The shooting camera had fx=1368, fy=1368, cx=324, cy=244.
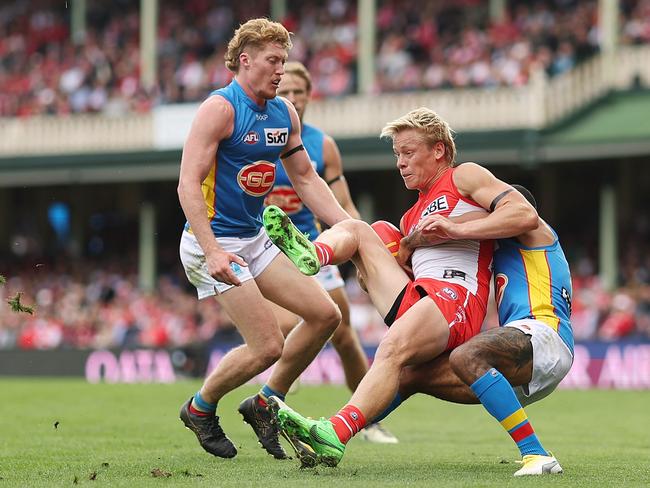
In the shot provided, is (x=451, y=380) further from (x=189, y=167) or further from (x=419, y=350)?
(x=189, y=167)

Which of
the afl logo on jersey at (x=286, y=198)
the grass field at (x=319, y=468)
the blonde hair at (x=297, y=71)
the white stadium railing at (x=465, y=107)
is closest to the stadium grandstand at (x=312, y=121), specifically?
the white stadium railing at (x=465, y=107)

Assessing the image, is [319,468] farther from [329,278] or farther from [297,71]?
[297,71]

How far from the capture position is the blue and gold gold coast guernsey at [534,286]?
7.71 m

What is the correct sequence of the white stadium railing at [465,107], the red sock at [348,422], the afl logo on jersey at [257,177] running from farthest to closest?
the white stadium railing at [465,107] < the afl logo on jersey at [257,177] < the red sock at [348,422]

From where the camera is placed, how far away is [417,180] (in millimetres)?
7934

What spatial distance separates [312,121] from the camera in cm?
2752

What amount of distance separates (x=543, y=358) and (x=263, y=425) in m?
1.99

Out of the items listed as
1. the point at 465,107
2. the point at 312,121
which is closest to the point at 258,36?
the point at 465,107

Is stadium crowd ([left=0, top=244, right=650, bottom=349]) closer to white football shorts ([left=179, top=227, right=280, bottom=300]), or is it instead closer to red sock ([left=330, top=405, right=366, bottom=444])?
white football shorts ([left=179, top=227, right=280, bottom=300])

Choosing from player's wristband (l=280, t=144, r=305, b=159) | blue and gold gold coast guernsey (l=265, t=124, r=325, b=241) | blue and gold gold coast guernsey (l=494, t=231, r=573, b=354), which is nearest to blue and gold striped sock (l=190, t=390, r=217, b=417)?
player's wristband (l=280, t=144, r=305, b=159)

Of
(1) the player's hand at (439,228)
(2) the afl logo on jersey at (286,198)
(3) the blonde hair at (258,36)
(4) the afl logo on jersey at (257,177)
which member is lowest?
(2) the afl logo on jersey at (286,198)

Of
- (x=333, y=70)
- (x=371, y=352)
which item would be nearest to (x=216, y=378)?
(x=371, y=352)

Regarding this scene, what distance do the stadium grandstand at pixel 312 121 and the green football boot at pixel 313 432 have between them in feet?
44.7

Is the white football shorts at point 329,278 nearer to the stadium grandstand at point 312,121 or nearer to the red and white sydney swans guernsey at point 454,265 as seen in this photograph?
the red and white sydney swans guernsey at point 454,265
